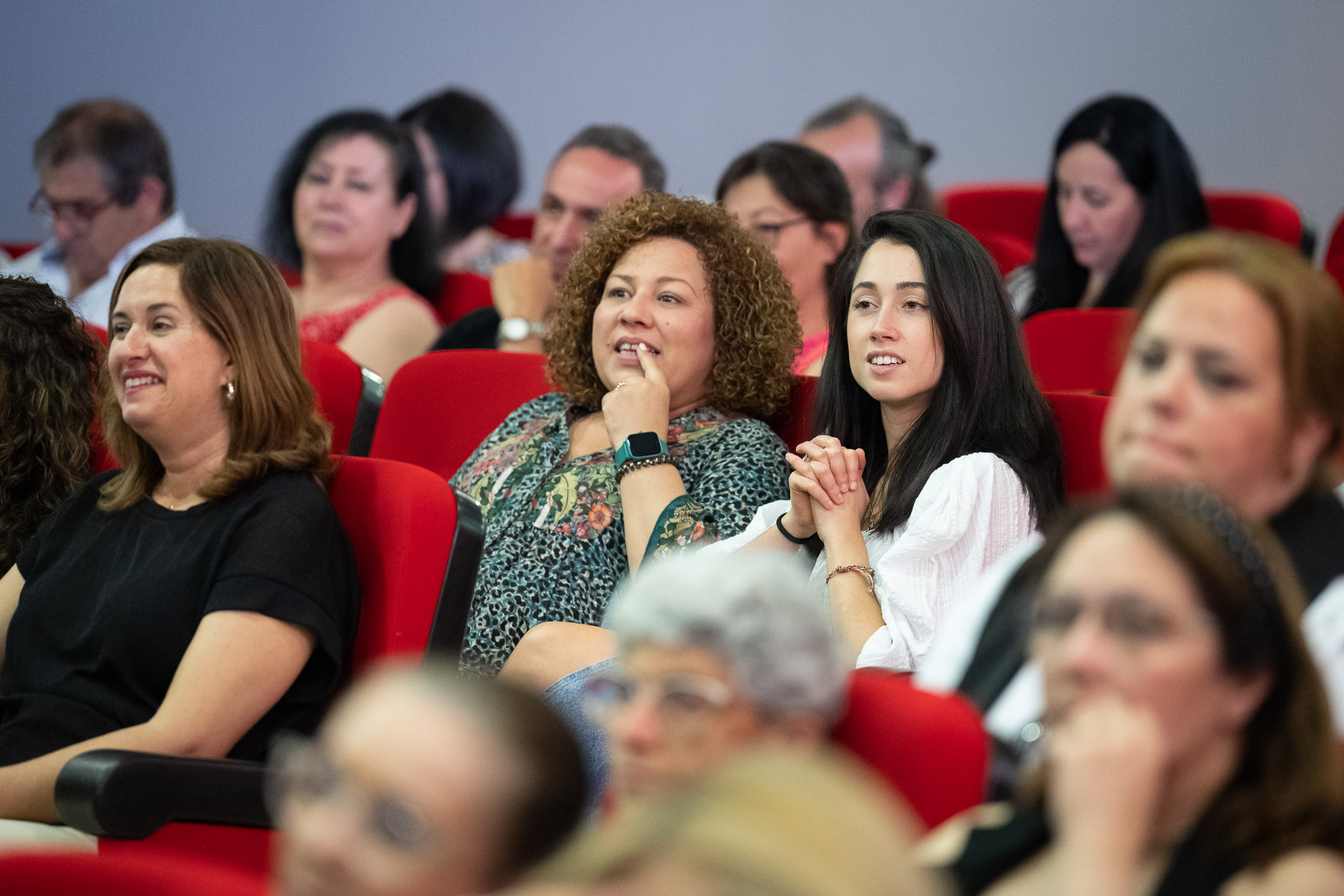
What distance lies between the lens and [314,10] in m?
5.30

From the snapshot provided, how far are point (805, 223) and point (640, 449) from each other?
102cm

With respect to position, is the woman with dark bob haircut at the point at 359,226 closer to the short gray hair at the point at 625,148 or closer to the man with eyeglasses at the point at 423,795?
the short gray hair at the point at 625,148

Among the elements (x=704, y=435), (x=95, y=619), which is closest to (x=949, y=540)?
(x=704, y=435)

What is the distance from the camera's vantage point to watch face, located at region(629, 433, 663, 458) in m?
2.36

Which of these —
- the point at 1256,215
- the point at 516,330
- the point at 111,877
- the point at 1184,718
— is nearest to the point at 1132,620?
the point at 1184,718

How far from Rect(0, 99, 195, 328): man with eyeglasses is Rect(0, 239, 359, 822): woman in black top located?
6.82ft

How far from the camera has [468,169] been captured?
4629 millimetres

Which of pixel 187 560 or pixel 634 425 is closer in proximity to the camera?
pixel 187 560

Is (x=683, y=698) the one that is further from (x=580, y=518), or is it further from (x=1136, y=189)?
(x=1136, y=189)

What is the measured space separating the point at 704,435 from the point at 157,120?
3.69 m

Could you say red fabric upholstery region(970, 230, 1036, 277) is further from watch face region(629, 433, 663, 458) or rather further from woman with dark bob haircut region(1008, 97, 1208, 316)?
watch face region(629, 433, 663, 458)

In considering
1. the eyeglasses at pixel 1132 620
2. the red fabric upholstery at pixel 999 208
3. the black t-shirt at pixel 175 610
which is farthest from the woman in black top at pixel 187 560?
the red fabric upholstery at pixel 999 208

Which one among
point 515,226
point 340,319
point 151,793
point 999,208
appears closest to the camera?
point 151,793

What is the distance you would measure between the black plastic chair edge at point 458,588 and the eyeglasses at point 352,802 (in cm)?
97
